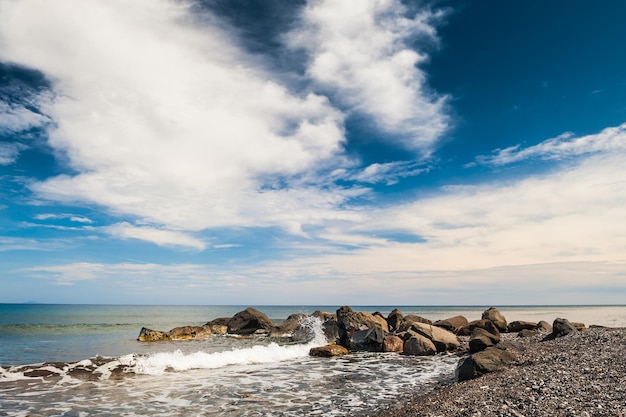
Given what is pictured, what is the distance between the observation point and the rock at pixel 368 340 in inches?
1070

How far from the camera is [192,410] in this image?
12898 millimetres

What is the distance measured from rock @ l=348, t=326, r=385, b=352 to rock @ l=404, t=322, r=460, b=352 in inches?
101

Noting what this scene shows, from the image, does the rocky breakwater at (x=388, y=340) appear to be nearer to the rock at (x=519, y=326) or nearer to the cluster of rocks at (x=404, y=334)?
the cluster of rocks at (x=404, y=334)

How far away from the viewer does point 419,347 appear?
24688 mm

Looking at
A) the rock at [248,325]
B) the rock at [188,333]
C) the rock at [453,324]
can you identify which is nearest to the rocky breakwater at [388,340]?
the rock at [453,324]

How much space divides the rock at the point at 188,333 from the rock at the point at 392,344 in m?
19.6

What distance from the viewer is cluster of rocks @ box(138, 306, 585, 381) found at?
16906 millimetres

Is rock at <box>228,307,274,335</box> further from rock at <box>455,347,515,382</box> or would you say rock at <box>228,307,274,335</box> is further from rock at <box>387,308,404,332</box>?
rock at <box>455,347,515,382</box>

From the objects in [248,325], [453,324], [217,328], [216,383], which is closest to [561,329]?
[453,324]

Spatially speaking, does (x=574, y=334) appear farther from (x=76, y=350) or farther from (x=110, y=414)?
(x=76, y=350)

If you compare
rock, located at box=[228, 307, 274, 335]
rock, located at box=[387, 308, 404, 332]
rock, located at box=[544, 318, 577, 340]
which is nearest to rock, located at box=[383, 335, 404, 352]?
rock, located at box=[544, 318, 577, 340]

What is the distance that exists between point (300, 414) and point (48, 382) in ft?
38.0

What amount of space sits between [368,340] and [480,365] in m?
12.5

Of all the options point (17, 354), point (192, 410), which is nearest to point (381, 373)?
point (192, 410)
